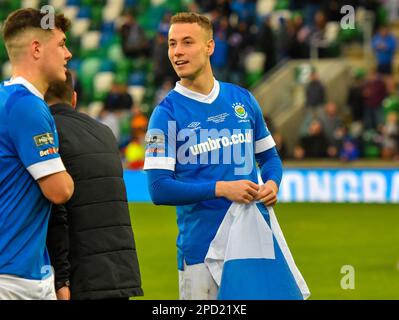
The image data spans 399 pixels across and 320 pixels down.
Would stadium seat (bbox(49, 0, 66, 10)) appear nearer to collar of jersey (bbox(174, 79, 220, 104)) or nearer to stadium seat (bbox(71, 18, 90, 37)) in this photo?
stadium seat (bbox(71, 18, 90, 37))

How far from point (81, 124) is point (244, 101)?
0.98 metres

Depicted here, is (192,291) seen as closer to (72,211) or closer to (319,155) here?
(72,211)

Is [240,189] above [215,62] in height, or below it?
below

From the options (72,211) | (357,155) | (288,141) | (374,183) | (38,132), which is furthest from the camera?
(288,141)

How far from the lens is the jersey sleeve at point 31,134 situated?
14.8 feet

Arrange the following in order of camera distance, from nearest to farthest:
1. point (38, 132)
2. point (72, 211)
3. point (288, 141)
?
point (38, 132) → point (72, 211) → point (288, 141)

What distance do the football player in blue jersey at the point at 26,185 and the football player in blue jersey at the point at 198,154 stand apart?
0.90m

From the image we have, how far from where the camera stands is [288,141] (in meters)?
22.8

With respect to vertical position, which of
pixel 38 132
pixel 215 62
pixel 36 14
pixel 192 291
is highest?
pixel 215 62

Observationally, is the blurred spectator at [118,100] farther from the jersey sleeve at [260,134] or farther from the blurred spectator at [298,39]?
the jersey sleeve at [260,134]

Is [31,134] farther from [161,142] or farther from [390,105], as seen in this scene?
[390,105]

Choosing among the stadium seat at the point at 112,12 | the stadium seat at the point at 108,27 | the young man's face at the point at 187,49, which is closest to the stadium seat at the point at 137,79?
the stadium seat at the point at 108,27

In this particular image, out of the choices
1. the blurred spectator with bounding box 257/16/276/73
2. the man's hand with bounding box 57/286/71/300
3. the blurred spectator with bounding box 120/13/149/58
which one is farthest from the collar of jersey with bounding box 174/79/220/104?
the blurred spectator with bounding box 120/13/149/58

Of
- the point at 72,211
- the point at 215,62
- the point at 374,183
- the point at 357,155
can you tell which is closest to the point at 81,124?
the point at 72,211
